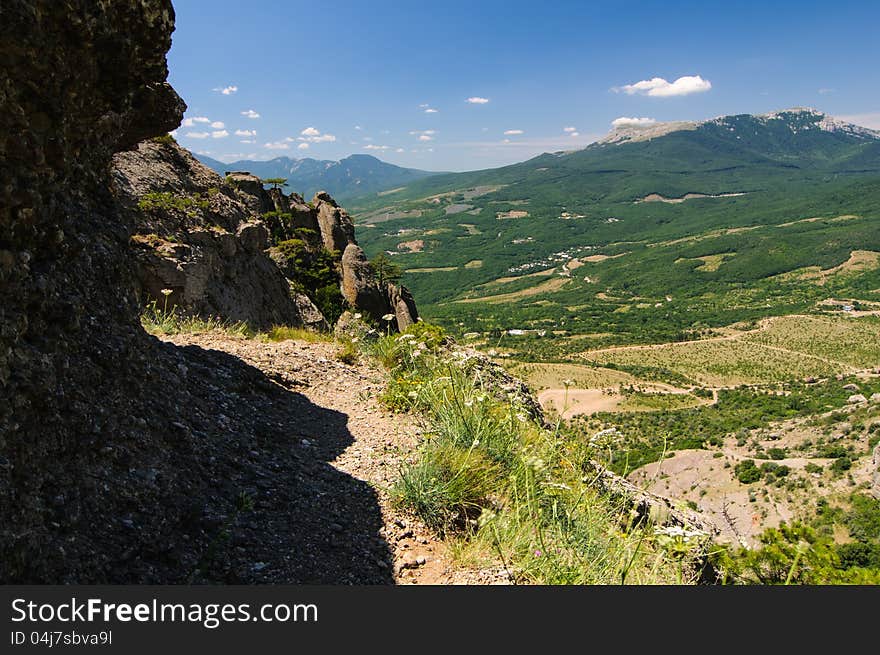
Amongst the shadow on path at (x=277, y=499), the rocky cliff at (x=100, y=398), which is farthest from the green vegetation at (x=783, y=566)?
the rocky cliff at (x=100, y=398)

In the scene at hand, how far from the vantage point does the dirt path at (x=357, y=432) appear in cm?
366

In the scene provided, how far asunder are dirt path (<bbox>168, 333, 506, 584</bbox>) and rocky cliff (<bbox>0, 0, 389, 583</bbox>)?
0.42ft

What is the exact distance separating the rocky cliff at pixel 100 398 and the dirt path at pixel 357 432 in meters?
0.13

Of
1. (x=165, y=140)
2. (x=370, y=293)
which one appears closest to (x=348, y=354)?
(x=165, y=140)

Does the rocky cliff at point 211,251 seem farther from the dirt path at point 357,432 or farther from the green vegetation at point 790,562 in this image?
the green vegetation at point 790,562

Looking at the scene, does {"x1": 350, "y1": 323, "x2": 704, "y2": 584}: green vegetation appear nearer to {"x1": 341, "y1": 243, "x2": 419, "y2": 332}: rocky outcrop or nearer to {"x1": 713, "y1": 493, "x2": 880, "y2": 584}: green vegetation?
{"x1": 713, "y1": 493, "x2": 880, "y2": 584}: green vegetation

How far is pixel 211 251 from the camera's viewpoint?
13461 millimetres

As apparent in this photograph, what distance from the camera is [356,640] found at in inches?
87.2

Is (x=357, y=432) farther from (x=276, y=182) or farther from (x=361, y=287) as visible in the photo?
(x=276, y=182)

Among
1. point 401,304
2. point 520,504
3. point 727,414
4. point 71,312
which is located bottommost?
point 727,414

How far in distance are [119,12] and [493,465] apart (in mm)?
4912

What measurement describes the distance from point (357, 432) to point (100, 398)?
3.06 m

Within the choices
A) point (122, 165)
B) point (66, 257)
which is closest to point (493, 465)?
point (66, 257)

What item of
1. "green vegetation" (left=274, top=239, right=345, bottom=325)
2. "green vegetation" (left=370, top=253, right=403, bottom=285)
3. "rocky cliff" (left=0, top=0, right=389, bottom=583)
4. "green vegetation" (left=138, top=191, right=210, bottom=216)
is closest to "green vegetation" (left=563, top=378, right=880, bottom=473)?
"green vegetation" (left=370, top=253, right=403, bottom=285)
